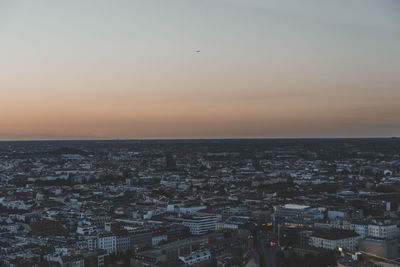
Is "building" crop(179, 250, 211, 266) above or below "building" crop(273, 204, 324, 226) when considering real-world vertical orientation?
below

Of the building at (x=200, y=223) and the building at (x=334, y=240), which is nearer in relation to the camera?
the building at (x=334, y=240)

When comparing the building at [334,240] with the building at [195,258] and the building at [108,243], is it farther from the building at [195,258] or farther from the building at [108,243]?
the building at [108,243]

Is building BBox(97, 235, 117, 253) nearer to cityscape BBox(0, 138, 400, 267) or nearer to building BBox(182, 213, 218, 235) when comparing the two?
cityscape BBox(0, 138, 400, 267)

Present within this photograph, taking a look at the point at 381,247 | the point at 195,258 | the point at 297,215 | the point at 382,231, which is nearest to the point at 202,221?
the point at 297,215

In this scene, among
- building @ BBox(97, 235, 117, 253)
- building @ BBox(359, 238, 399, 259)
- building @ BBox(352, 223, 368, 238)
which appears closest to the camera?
building @ BBox(359, 238, 399, 259)

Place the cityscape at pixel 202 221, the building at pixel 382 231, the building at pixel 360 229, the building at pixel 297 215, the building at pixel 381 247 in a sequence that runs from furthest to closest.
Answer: the building at pixel 297 215 → the building at pixel 360 229 → the building at pixel 382 231 → the building at pixel 381 247 → the cityscape at pixel 202 221

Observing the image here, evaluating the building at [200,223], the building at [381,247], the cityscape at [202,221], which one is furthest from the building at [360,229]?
the building at [200,223]

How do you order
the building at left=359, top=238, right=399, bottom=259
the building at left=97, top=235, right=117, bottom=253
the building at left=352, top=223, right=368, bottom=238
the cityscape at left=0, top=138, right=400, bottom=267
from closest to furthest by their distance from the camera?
the cityscape at left=0, top=138, right=400, bottom=267 < the building at left=359, top=238, right=399, bottom=259 < the building at left=97, top=235, right=117, bottom=253 < the building at left=352, top=223, right=368, bottom=238

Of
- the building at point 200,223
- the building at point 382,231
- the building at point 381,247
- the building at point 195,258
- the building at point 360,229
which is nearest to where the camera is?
the building at point 195,258

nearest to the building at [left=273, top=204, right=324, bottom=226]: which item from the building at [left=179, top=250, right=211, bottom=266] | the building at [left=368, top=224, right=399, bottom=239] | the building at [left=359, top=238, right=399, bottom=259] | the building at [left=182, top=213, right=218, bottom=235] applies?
the building at [left=182, top=213, right=218, bottom=235]

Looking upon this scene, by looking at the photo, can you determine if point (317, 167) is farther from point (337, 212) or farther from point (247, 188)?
point (337, 212)

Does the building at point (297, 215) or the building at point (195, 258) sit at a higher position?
the building at point (297, 215)

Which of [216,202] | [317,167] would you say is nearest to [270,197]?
[216,202]
